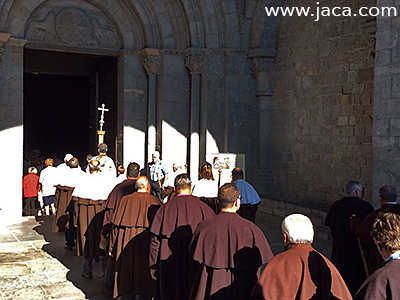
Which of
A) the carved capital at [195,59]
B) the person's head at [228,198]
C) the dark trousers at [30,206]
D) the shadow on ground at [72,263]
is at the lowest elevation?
the shadow on ground at [72,263]

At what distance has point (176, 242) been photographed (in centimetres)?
470

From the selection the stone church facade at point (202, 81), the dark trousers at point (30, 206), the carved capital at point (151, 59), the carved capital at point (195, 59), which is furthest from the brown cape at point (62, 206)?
the carved capital at point (195, 59)

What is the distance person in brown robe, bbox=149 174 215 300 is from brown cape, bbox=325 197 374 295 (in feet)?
4.88

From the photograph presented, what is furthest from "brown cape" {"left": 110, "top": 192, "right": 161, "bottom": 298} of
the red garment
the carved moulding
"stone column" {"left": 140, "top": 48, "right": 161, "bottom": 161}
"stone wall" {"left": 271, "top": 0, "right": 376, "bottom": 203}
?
the carved moulding

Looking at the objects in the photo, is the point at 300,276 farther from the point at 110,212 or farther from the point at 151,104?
the point at 151,104

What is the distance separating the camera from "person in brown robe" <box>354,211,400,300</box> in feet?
7.91

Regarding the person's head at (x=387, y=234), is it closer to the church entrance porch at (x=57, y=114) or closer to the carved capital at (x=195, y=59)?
the carved capital at (x=195, y=59)

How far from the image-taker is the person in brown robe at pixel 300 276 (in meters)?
2.86

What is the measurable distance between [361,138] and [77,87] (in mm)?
14289

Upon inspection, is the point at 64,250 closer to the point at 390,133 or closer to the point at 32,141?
the point at 390,133

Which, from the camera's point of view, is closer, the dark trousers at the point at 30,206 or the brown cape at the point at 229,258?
the brown cape at the point at 229,258

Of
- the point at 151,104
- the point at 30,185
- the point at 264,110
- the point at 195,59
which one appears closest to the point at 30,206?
the point at 30,185

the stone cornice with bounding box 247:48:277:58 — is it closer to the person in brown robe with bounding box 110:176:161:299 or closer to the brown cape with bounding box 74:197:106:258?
the brown cape with bounding box 74:197:106:258

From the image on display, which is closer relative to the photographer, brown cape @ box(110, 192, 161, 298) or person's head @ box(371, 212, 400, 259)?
person's head @ box(371, 212, 400, 259)
